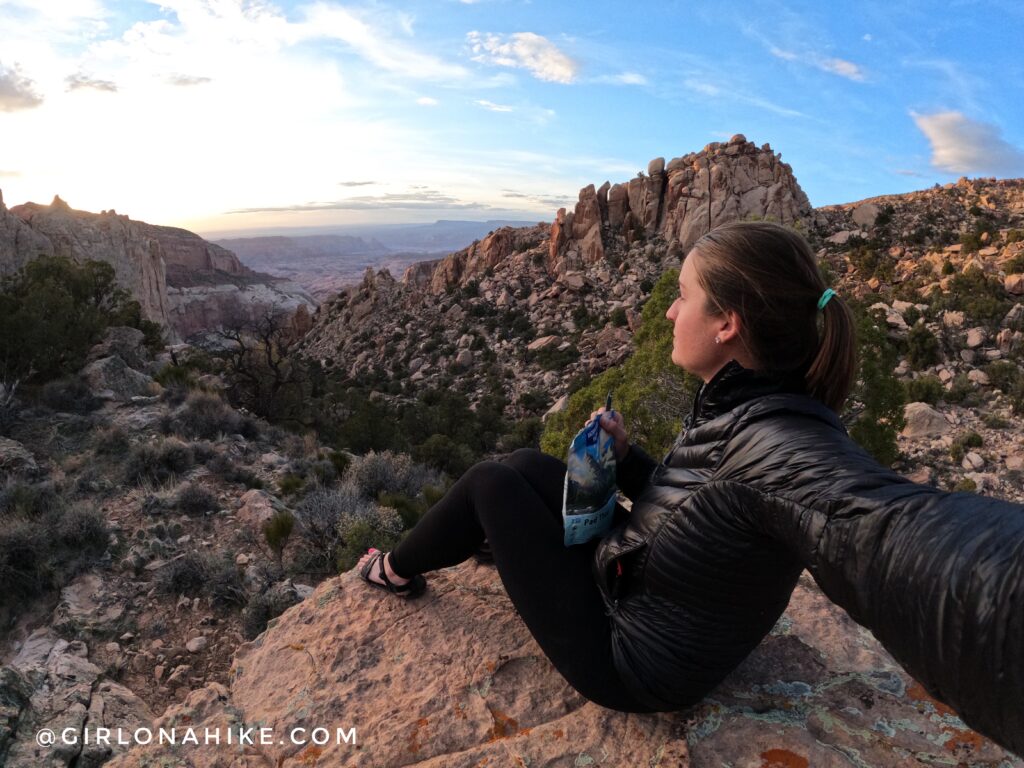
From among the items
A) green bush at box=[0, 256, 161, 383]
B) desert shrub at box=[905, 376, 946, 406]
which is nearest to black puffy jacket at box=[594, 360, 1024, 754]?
green bush at box=[0, 256, 161, 383]

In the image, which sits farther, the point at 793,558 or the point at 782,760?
the point at 782,760

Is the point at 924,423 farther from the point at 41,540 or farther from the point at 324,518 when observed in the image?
the point at 41,540

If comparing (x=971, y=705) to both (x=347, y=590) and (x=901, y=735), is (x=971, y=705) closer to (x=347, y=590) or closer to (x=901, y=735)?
(x=901, y=735)

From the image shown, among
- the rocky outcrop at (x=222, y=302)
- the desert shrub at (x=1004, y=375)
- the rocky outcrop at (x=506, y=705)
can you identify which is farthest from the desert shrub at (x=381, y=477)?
the rocky outcrop at (x=222, y=302)

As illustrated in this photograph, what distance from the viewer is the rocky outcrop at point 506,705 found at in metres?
1.69

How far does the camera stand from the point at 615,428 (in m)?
2.18

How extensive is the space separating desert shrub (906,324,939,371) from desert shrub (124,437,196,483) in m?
14.7

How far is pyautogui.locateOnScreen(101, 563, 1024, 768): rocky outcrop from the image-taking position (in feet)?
5.55

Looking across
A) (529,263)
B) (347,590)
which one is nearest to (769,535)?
(347,590)

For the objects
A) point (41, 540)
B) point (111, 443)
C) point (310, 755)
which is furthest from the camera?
point (111, 443)

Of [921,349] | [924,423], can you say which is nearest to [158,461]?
[924,423]

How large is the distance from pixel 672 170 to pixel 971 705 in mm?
32256

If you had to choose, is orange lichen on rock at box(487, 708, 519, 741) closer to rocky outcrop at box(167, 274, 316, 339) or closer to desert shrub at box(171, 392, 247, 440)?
desert shrub at box(171, 392, 247, 440)

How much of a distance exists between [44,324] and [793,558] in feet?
41.7
